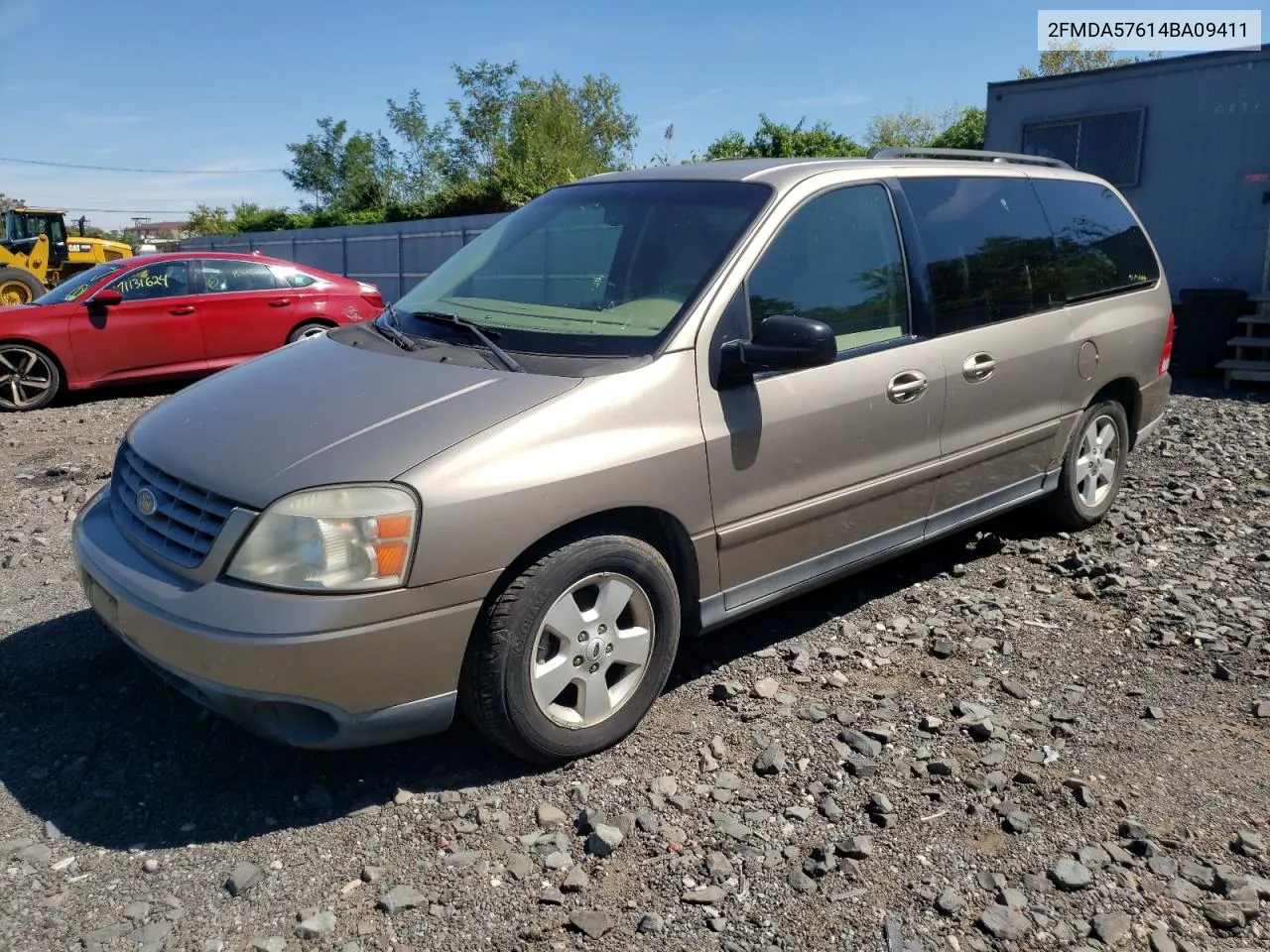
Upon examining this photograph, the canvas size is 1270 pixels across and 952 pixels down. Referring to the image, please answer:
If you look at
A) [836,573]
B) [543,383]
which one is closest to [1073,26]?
[836,573]

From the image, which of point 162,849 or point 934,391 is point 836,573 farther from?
point 162,849

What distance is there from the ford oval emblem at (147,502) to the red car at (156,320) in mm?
7990

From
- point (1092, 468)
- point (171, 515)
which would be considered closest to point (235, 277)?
point (171, 515)

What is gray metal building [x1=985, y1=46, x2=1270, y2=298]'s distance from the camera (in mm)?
10695

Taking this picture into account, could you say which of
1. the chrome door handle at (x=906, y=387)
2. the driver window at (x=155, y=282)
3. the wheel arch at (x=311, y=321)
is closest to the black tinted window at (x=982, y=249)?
the chrome door handle at (x=906, y=387)

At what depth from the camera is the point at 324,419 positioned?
311 cm

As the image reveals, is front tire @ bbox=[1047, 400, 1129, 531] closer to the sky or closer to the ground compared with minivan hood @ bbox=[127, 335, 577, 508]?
closer to the ground

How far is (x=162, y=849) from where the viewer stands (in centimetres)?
285

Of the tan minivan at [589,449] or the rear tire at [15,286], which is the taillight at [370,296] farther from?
the rear tire at [15,286]

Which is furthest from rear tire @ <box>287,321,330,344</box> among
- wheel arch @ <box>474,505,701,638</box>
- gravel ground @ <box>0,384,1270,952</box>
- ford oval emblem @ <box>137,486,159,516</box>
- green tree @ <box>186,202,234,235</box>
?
green tree @ <box>186,202,234,235</box>

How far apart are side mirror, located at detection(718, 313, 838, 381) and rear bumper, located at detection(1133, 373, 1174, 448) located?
9.86 feet

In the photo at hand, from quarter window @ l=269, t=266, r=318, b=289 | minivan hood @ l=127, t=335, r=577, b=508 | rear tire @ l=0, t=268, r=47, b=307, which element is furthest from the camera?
rear tire @ l=0, t=268, r=47, b=307

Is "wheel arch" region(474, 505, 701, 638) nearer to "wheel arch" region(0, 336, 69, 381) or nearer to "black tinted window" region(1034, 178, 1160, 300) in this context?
"black tinted window" region(1034, 178, 1160, 300)

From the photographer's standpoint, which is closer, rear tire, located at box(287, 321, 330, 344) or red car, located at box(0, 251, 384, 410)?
red car, located at box(0, 251, 384, 410)
